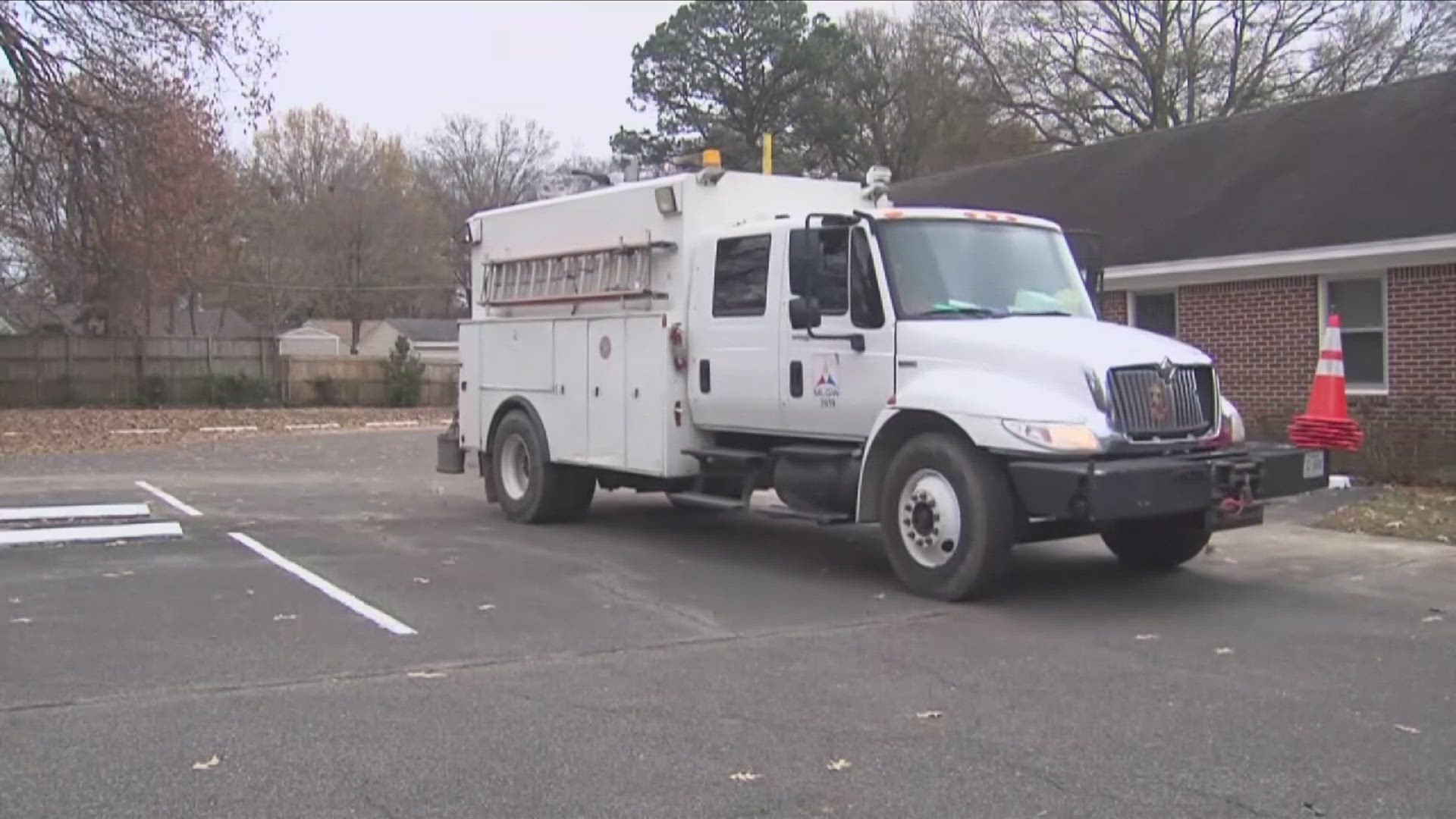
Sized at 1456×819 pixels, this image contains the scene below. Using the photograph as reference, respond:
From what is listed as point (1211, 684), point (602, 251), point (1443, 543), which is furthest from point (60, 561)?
point (1443, 543)

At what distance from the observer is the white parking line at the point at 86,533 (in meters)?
10.6

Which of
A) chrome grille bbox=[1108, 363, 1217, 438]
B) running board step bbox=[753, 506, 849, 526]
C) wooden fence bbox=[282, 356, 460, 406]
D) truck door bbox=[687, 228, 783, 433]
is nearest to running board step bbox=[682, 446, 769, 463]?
truck door bbox=[687, 228, 783, 433]

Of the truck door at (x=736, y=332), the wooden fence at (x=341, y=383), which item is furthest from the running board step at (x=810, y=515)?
the wooden fence at (x=341, y=383)

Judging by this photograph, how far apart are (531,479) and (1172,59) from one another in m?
33.2

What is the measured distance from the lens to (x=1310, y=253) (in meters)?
14.5

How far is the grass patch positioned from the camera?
10633mm

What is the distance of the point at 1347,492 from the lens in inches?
516

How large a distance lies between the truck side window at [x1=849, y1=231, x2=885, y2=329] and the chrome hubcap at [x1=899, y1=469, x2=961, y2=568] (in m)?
1.14

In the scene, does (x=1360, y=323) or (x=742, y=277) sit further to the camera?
(x=1360, y=323)

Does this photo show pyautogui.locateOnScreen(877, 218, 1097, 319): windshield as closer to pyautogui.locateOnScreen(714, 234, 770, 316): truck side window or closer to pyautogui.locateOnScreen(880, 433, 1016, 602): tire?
pyautogui.locateOnScreen(880, 433, 1016, 602): tire

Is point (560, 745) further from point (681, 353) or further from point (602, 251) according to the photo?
point (602, 251)

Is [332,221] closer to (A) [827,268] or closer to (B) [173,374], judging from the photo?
(B) [173,374]

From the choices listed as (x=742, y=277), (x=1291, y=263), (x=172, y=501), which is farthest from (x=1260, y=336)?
(x=172, y=501)

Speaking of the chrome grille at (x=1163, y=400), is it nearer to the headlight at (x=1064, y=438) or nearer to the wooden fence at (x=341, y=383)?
the headlight at (x=1064, y=438)
